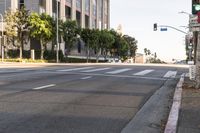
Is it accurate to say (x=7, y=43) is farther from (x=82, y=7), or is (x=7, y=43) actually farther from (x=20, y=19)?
(x=82, y=7)

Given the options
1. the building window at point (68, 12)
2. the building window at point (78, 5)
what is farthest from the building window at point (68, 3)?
the building window at point (78, 5)

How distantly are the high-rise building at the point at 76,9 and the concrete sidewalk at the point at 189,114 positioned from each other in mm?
61247

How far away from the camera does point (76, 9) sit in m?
92.8

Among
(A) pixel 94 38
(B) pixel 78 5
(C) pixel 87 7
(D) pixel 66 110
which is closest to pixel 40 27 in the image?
(A) pixel 94 38

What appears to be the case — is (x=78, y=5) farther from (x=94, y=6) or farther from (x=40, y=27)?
(x=40, y=27)

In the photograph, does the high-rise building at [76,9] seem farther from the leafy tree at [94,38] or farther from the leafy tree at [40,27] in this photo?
the leafy tree at [40,27]

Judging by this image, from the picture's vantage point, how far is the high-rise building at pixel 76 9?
7375 cm

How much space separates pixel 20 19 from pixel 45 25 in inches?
136

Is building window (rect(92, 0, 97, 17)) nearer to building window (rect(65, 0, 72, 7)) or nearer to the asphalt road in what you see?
building window (rect(65, 0, 72, 7))

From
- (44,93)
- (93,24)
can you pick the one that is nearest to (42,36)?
(93,24)

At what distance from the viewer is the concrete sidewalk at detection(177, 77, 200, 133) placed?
896cm

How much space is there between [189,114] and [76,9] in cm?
8326

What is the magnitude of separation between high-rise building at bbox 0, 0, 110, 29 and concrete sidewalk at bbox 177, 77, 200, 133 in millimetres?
61247

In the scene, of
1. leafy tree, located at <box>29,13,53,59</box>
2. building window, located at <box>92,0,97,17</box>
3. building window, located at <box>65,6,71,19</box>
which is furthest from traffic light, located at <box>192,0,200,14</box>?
building window, located at <box>92,0,97,17</box>
